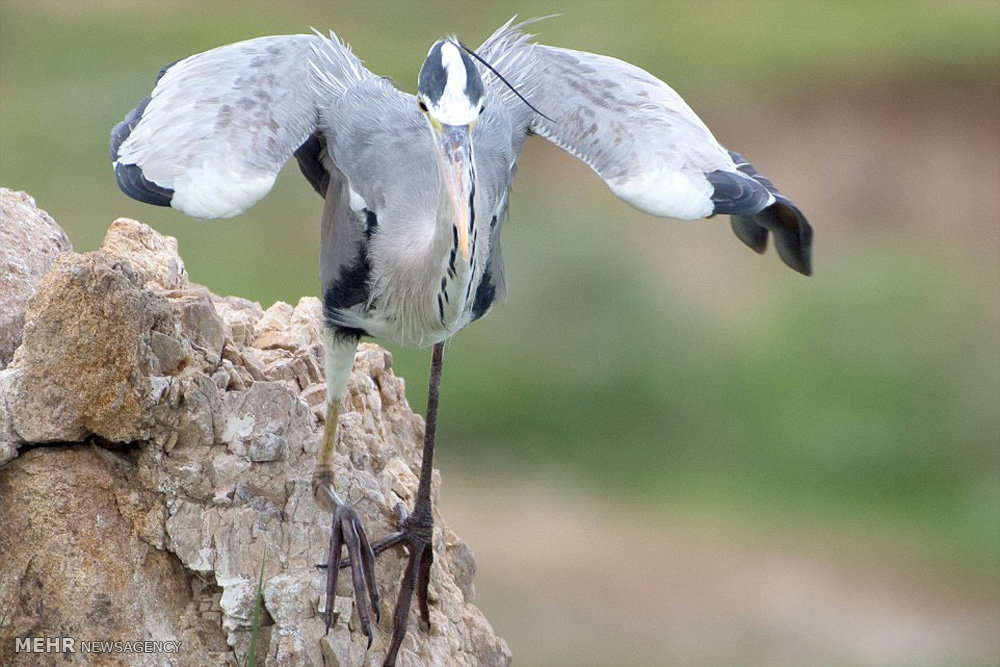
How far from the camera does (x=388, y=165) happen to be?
4559 mm

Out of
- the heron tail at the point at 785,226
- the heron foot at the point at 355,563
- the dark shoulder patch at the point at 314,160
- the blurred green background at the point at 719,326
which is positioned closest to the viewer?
the heron foot at the point at 355,563

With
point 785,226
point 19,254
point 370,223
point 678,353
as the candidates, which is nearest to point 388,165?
point 370,223

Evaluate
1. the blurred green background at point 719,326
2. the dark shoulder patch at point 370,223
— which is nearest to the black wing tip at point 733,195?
the dark shoulder patch at point 370,223

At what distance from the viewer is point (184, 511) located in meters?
4.29

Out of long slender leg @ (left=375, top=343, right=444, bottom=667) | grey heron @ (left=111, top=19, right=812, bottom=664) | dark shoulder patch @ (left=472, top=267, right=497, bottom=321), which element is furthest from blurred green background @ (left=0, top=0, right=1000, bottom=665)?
grey heron @ (left=111, top=19, right=812, bottom=664)

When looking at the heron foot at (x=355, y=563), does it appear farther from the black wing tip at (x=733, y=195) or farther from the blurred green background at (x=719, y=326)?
the blurred green background at (x=719, y=326)

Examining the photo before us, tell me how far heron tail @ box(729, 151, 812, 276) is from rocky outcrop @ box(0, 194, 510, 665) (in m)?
1.56

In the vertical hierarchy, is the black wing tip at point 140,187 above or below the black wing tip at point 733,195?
below

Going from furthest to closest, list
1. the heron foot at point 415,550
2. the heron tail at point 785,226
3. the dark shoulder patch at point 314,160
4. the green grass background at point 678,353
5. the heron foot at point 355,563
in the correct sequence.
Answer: the green grass background at point 678,353, the heron tail at point 785,226, the dark shoulder patch at point 314,160, the heron foot at point 415,550, the heron foot at point 355,563

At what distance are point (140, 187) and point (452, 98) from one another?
932 mm

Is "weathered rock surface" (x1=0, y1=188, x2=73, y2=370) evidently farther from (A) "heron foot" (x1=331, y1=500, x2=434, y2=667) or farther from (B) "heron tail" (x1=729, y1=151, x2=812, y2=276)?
(B) "heron tail" (x1=729, y1=151, x2=812, y2=276)

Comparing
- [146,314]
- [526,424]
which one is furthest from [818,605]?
[146,314]

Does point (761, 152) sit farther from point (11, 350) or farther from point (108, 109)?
point (11, 350)

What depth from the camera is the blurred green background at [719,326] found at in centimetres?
1144
